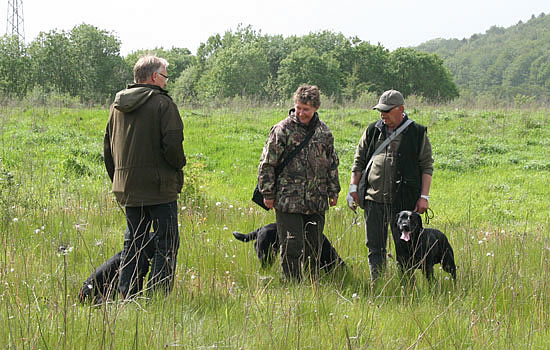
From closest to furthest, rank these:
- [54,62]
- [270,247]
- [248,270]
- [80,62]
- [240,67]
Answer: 1. [248,270]
2. [270,247]
3. [54,62]
4. [80,62]
5. [240,67]

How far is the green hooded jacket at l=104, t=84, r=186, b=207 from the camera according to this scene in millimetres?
3785

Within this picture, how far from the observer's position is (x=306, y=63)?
62594mm

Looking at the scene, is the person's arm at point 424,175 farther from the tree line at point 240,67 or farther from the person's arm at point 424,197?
the tree line at point 240,67

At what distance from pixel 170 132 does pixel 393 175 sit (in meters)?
2.16

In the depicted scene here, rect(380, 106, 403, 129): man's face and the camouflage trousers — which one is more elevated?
Rect(380, 106, 403, 129): man's face

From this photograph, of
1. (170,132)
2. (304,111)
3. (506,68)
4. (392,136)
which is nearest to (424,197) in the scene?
(392,136)

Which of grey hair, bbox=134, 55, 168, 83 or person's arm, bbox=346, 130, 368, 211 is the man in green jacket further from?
person's arm, bbox=346, 130, 368, 211

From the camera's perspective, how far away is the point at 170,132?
12.4ft

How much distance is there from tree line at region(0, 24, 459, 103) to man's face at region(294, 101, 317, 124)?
122 feet

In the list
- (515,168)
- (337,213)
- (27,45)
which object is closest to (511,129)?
(515,168)

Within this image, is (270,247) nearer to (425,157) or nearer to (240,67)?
(425,157)

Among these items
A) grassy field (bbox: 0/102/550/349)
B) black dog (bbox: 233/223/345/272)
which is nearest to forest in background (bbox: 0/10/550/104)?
grassy field (bbox: 0/102/550/349)

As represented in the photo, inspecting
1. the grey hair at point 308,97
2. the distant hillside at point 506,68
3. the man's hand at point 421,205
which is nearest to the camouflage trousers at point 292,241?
Result: the man's hand at point 421,205

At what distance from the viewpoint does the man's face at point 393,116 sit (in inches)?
181
